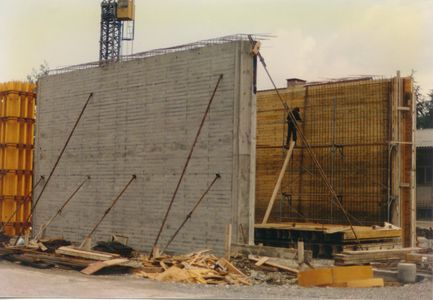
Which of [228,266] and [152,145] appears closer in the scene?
[228,266]

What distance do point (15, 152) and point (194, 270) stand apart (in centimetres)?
1163

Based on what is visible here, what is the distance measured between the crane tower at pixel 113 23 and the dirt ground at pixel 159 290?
27.6m

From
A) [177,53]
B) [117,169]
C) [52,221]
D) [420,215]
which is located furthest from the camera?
[420,215]

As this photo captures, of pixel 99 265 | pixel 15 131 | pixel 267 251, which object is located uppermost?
pixel 15 131

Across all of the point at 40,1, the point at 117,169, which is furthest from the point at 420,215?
the point at 40,1

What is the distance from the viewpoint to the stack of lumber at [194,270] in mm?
14305

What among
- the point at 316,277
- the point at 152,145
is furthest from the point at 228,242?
the point at 152,145

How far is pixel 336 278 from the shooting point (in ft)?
45.6

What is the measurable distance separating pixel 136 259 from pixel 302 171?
813cm

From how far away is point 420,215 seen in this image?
109 feet

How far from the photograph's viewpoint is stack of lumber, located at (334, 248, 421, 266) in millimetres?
15930

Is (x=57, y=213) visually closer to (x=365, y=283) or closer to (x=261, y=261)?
(x=261, y=261)

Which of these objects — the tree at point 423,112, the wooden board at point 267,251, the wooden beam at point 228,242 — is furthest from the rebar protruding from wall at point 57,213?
the tree at point 423,112

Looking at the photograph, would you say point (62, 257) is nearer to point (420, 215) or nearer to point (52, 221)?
point (52, 221)
